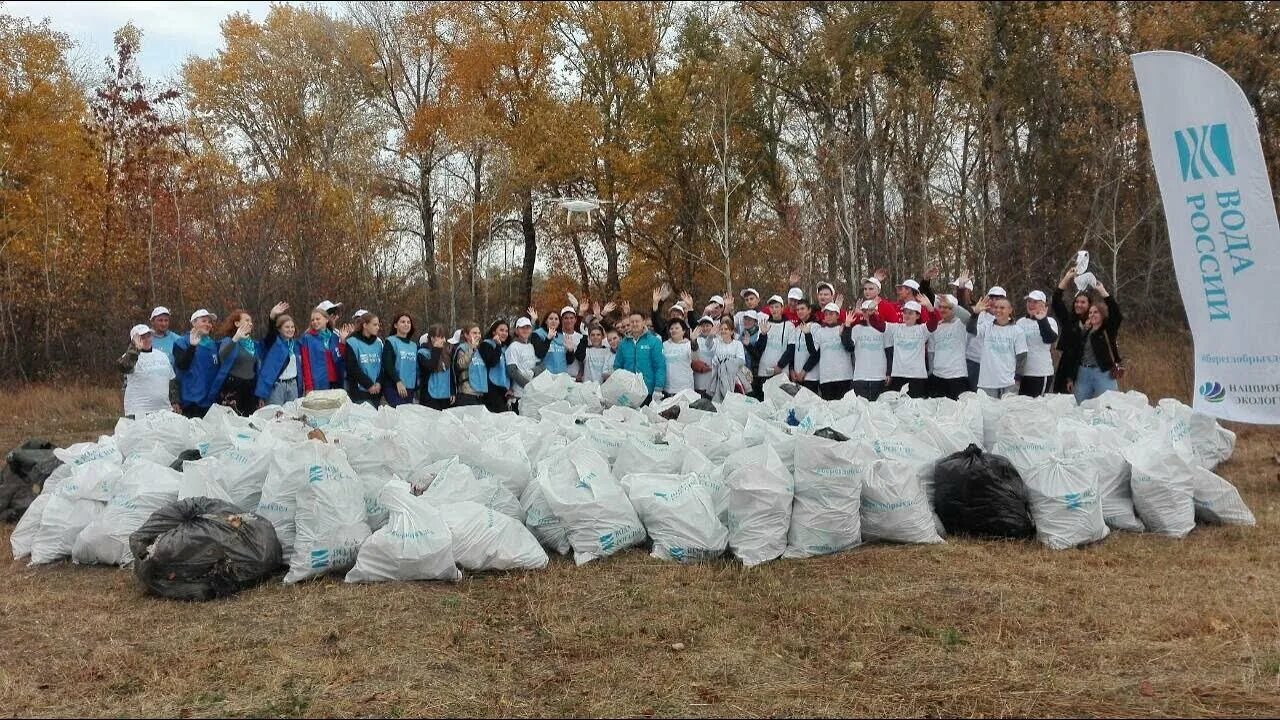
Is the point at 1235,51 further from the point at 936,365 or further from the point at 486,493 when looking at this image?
the point at 486,493

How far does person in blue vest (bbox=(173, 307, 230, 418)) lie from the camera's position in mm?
7789

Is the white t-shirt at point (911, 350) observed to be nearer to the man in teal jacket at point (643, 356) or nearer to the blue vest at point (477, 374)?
the man in teal jacket at point (643, 356)

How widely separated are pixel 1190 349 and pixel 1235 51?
6.37 meters

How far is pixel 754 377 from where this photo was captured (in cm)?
954

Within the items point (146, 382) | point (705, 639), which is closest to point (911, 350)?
point (705, 639)

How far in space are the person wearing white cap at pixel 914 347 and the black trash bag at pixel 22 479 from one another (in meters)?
6.82

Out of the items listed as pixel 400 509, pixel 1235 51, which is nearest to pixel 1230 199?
pixel 400 509

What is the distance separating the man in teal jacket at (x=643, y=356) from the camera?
8984mm

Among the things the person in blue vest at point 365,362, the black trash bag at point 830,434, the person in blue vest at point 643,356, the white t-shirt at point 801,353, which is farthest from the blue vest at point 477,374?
the black trash bag at point 830,434

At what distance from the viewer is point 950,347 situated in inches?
327

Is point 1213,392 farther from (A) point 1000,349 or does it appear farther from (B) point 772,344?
(B) point 772,344

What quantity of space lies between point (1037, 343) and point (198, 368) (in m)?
7.11

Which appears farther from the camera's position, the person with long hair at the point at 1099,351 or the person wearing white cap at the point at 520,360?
the person wearing white cap at the point at 520,360

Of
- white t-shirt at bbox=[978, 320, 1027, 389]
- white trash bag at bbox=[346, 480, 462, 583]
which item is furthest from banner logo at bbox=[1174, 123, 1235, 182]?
white trash bag at bbox=[346, 480, 462, 583]
